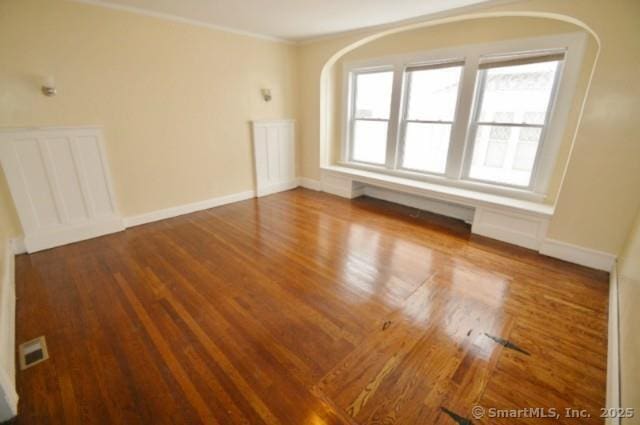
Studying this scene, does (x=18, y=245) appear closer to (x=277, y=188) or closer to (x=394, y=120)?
(x=277, y=188)

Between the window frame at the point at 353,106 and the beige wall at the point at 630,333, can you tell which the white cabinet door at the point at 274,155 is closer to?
the window frame at the point at 353,106

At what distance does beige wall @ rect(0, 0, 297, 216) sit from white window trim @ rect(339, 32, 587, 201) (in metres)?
1.77

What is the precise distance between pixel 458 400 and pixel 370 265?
1410 millimetres

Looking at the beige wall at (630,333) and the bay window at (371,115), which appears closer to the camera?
the beige wall at (630,333)

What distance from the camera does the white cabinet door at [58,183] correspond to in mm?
2773

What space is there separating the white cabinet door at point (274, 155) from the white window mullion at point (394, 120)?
1.81m

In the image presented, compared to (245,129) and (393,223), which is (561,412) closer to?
(393,223)

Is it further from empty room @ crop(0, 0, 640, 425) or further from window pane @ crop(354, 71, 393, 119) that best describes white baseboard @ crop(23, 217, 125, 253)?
window pane @ crop(354, 71, 393, 119)

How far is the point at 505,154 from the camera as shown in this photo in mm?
3555

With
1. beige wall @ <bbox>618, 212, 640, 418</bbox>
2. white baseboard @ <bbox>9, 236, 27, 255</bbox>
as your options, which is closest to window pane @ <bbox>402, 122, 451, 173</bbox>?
beige wall @ <bbox>618, 212, 640, 418</bbox>

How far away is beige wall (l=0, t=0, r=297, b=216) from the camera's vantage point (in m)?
2.71

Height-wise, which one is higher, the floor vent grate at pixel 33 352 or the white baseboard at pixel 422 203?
the white baseboard at pixel 422 203

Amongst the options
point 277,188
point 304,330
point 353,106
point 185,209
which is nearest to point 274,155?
point 277,188

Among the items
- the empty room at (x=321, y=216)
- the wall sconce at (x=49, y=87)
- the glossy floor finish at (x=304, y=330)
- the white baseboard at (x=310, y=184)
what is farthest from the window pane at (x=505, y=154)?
the wall sconce at (x=49, y=87)
